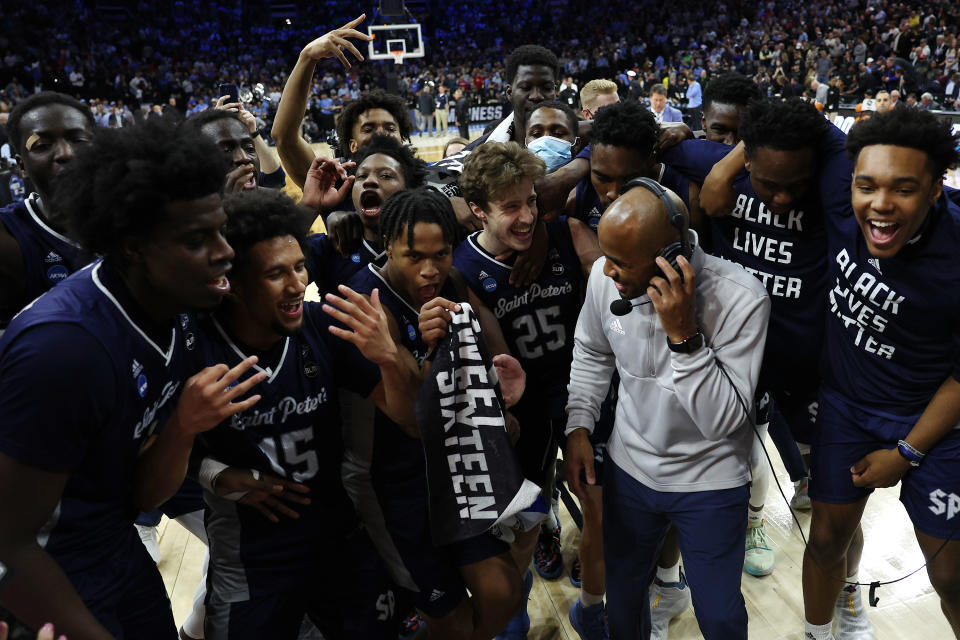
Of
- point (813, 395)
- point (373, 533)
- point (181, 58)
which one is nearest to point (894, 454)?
point (813, 395)

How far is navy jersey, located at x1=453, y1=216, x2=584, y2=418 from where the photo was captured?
2836mm

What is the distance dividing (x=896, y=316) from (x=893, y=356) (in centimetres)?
16

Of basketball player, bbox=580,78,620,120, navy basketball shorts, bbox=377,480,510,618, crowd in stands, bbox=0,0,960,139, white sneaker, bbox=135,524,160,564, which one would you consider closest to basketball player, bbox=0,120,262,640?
navy basketball shorts, bbox=377,480,510,618

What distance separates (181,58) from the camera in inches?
1049

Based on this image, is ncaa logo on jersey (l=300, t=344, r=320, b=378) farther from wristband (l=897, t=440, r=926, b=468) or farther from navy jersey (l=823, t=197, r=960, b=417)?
wristband (l=897, t=440, r=926, b=468)

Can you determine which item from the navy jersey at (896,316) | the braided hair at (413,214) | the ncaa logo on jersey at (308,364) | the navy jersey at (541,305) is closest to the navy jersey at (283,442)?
the ncaa logo on jersey at (308,364)

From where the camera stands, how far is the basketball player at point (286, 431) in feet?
6.89

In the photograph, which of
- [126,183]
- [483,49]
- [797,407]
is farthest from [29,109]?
[483,49]

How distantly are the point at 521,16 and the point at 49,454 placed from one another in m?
34.5

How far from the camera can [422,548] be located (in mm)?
2447

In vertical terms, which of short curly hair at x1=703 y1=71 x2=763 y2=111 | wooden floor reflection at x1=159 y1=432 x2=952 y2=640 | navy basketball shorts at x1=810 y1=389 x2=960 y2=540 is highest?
short curly hair at x1=703 y1=71 x2=763 y2=111

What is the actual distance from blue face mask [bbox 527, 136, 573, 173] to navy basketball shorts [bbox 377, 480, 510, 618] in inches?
67.8

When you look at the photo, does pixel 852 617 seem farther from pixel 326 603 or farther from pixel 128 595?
pixel 128 595

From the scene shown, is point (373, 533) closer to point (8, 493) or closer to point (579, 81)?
point (8, 493)
